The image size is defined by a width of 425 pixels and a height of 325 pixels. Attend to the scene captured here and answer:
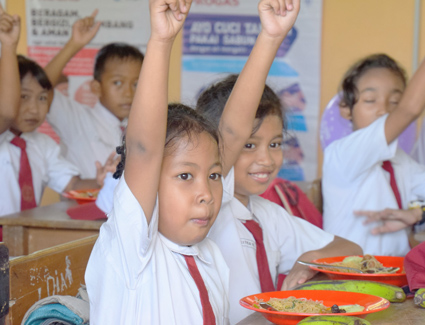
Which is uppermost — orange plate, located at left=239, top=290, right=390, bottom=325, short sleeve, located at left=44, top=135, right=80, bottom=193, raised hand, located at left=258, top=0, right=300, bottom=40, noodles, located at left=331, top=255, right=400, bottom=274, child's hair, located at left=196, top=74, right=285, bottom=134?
raised hand, located at left=258, top=0, right=300, bottom=40

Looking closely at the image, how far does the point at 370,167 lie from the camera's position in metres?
2.54

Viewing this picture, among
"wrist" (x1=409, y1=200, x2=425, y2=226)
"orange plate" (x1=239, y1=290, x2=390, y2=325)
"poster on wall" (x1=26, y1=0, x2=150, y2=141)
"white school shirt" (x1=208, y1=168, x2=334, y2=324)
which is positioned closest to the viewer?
"orange plate" (x1=239, y1=290, x2=390, y2=325)

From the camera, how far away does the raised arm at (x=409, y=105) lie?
2.15 metres

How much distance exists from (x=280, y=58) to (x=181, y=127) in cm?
287

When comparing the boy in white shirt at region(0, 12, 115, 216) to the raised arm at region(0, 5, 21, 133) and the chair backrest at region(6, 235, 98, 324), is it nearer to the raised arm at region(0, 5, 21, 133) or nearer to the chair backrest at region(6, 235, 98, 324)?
the raised arm at region(0, 5, 21, 133)

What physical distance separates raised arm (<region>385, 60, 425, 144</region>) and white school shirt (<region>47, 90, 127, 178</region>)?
1770mm

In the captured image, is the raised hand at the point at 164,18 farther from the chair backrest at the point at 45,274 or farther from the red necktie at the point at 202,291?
the chair backrest at the point at 45,274

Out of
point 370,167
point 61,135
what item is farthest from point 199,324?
point 61,135

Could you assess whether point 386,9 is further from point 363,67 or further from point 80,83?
point 80,83

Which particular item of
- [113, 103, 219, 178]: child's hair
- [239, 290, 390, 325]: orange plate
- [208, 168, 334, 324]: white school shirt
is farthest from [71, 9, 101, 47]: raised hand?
[239, 290, 390, 325]: orange plate

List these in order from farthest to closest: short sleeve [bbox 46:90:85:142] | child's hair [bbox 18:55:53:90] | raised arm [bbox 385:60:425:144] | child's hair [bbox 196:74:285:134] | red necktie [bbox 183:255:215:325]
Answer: short sleeve [bbox 46:90:85:142] → child's hair [bbox 18:55:53:90] → raised arm [bbox 385:60:425:144] → child's hair [bbox 196:74:285:134] → red necktie [bbox 183:255:215:325]

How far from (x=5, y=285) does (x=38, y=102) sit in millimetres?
2156

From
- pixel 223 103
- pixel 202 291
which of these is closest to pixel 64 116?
pixel 223 103

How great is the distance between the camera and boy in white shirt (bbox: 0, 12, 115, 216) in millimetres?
3006
